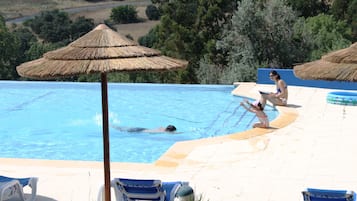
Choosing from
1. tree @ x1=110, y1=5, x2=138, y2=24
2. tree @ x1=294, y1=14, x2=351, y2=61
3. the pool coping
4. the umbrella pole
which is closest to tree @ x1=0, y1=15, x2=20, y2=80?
tree @ x1=294, y1=14, x2=351, y2=61

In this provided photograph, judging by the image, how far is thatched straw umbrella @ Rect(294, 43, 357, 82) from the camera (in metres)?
6.49

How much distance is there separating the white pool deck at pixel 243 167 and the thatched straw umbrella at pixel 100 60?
2470 mm

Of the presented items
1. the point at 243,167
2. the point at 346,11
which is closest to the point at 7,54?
the point at 346,11

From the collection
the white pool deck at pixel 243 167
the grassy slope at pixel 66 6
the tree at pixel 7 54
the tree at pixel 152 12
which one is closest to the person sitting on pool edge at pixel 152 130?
the white pool deck at pixel 243 167

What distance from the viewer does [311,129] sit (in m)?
12.9

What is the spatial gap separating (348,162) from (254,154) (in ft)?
5.04

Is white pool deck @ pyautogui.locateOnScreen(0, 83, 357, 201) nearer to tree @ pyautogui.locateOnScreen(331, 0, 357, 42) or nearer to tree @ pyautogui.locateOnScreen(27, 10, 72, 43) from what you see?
tree @ pyautogui.locateOnScreen(331, 0, 357, 42)

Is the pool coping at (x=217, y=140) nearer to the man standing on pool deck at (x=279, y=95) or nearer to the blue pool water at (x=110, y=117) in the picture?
the man standing on pool deck at (x=279, y=95)

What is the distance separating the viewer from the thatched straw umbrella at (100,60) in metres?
6.32

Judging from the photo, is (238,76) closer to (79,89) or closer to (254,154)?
(79,89)

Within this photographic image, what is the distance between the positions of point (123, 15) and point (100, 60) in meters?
47.5

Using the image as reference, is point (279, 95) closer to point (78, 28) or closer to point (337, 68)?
point (337, 68)

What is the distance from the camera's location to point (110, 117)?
1606cm

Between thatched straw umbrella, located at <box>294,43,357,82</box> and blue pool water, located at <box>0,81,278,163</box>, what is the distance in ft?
18.0
